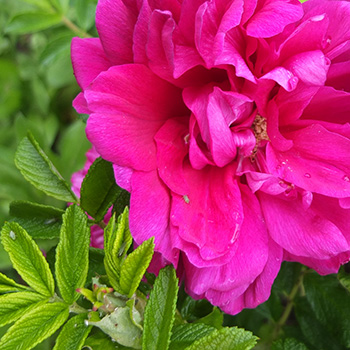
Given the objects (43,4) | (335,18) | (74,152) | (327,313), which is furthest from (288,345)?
(43,4)

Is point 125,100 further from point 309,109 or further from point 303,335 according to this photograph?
point 303,335

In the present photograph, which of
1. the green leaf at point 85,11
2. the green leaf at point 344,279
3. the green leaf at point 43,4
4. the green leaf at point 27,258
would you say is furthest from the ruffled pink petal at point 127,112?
the green leaf at point 43,4

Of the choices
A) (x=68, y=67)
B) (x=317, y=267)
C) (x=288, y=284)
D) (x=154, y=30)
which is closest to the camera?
(x=154, y=30)

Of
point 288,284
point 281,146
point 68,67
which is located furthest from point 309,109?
point 68,67

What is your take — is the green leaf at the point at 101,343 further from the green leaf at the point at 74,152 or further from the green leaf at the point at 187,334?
the green leaf at the point at 74,152

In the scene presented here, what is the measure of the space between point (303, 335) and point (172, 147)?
Result: 17.8 inches

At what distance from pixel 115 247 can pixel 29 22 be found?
0.67 metres

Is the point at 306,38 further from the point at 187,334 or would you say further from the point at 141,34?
the point at 187,334

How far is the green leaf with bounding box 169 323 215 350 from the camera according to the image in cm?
49

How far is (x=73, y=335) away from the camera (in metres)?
0.45

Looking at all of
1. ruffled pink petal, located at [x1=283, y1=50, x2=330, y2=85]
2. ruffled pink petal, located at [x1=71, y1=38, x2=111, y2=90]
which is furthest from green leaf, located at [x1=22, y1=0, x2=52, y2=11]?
ruffled pink petal, located at [x1=283, y1=50, x2=330, y2=85]

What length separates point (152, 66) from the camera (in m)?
0.50

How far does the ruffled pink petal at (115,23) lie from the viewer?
509mm

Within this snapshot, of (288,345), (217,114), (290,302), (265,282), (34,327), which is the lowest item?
(290,302)
